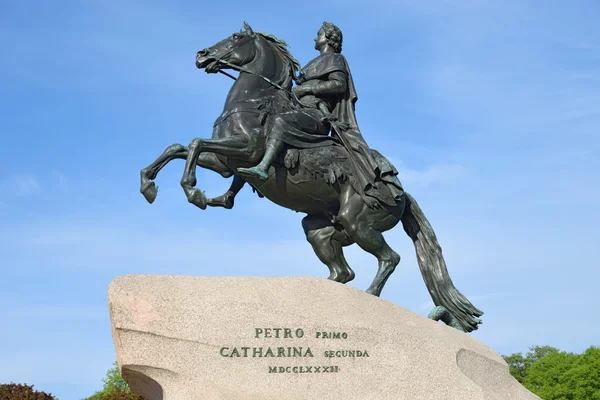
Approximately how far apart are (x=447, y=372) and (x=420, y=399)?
44 cm

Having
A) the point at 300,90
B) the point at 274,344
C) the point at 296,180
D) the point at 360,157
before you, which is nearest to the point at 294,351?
the point at 274,344

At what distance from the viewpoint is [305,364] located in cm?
849

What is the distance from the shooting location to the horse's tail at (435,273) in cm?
1049

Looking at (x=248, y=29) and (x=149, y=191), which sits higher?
(x=248, y=29)

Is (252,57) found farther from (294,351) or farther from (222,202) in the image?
(294,351)

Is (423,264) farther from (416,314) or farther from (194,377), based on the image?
(194,377)

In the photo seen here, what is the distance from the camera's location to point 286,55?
35.6ft

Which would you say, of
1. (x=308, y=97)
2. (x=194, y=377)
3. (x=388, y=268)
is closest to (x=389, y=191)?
(x=388, y=268)

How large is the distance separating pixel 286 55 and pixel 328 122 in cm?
107

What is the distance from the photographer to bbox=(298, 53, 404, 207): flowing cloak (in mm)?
10180

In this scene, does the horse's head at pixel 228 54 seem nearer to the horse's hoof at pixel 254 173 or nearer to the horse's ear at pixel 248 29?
the horse's ear at pixel 248 29

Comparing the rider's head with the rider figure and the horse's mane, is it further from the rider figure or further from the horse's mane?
the horse's mane

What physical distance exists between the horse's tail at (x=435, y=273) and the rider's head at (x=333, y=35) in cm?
220

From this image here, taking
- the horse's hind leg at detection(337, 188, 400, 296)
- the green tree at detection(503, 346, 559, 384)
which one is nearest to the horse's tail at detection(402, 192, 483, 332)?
the horse's hind leg at detection(337, 188, 400, 296)
